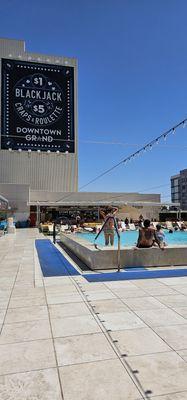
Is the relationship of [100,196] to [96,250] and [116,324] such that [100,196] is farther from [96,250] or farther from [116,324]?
[116,324]

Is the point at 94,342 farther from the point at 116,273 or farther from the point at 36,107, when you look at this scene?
the point at 36,107

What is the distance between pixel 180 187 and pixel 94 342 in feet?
405

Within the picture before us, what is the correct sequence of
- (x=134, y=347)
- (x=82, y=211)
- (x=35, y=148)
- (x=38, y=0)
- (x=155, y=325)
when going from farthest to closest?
1. (x=82, y=211)
2. (x=35, y=148)
3. (x=38, y=0)
4. (x=155, y=325)
5. (x=134, y=347)

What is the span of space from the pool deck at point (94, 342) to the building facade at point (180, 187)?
112 m

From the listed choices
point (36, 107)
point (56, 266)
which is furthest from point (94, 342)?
point (36, 107)

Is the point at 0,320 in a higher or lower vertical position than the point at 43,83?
lower

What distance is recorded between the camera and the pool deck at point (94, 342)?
274 centimetres

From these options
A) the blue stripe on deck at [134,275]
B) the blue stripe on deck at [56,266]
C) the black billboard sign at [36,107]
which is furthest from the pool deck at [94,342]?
the black billboard sign at [36,107]

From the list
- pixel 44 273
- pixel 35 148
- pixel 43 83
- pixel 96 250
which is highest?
pixel 43 83

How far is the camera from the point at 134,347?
3.50 meters

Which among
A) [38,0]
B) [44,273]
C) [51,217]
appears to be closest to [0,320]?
[44,273]

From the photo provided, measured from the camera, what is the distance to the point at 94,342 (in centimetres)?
364

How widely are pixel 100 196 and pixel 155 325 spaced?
36782 millimetres

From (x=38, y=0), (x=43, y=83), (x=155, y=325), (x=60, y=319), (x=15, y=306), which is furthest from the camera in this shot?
(x=43, y=83)
